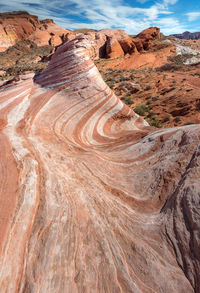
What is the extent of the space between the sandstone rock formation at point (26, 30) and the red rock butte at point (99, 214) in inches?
Answer: 2853

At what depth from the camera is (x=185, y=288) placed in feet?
5.68

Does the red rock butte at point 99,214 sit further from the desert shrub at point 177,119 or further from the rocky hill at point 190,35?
the rocky hill at point 190,35

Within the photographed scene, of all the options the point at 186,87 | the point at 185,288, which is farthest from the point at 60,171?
the point at 186,87

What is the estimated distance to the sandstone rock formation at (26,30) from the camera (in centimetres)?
6256

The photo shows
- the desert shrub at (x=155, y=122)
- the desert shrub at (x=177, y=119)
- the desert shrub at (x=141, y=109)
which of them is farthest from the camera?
the desert shrub at (x=141, y=109)

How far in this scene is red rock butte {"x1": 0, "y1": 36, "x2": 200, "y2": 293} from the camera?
6.34 feet

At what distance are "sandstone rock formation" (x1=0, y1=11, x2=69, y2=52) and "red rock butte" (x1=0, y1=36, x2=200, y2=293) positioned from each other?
72471 mm

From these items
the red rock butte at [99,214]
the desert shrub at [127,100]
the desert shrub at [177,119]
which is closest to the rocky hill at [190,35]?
the desert shrub at [127,100]

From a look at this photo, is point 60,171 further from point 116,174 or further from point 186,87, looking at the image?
point 186,87

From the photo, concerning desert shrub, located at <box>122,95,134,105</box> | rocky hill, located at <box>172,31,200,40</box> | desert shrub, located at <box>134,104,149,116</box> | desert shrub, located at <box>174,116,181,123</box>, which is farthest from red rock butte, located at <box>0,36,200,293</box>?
rocky hill, located at <box>172,31,200,40</box>

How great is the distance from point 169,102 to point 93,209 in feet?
42.7

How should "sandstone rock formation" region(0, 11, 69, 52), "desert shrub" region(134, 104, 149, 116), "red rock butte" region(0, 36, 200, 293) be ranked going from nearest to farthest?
"red rock butte" region(0, 36, 200, 293), "desert shrub" region(134, 104, 149, 116), "sandstone rock formation" region(0, 11, 69, 52)

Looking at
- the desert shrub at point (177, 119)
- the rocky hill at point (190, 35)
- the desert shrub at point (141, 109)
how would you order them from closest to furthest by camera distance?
the desert shrub at point (177, 119), the desert shrub at point (141, 109), the rocky hill at point (190, 35)

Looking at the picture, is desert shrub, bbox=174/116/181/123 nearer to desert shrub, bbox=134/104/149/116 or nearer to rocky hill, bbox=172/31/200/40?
desert shrub, bbox=134/104/149/116
